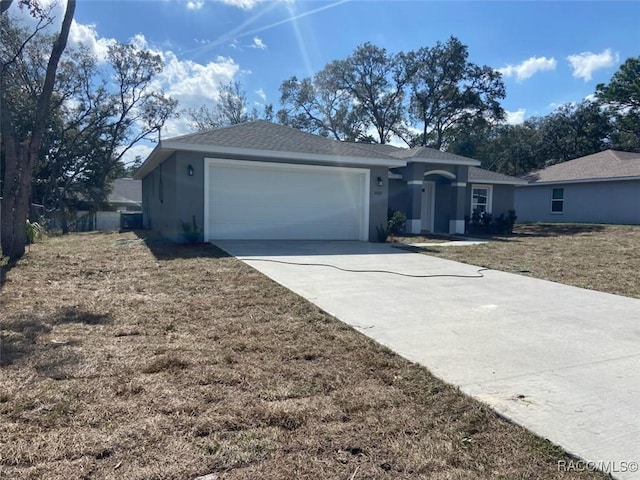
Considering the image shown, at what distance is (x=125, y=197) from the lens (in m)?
37.0

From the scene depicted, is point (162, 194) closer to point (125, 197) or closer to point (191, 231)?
point (191, 231)

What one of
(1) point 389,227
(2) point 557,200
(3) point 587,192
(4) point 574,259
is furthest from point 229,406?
(2) point 557,200

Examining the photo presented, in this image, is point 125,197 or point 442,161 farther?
point 125,197

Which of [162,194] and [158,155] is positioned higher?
[158,155]

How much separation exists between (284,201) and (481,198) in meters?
11.6

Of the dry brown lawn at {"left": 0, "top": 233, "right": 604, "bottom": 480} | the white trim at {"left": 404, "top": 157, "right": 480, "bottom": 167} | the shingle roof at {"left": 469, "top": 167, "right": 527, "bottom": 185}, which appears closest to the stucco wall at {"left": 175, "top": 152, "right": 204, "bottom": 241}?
the dry brown lawn at {"left": 0, "top": 233, "right": 604, "bottom": 480}

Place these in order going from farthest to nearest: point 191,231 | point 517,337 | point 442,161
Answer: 1. point 442,161
2. point 191,231
3. point 517,337

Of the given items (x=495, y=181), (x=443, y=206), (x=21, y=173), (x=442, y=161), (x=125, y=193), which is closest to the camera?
(x=21, y=173)

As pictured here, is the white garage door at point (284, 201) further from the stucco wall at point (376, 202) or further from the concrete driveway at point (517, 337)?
the concrete driveway at point (517, 337)

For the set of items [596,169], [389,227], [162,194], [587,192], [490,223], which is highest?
[596,169]

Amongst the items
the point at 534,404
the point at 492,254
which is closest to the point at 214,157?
the point at 492,254

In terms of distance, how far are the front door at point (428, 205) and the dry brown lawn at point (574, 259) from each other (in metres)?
5.59

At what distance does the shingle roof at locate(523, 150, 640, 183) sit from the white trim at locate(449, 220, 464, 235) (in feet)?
26.8

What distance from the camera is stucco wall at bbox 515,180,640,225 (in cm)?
2108
